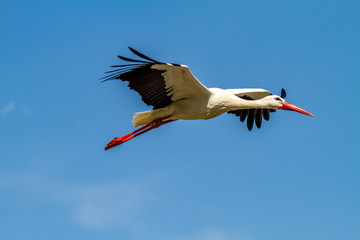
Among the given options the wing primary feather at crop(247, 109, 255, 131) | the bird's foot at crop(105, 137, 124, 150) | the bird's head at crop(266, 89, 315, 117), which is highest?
the wing primary feather at crop(247, 109, 255, 131)

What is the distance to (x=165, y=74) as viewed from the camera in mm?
8266

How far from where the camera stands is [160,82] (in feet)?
27.7

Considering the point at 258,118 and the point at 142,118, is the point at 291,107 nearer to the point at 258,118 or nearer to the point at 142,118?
the point at 258,118

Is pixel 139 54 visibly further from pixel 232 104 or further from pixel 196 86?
pixel 232 104

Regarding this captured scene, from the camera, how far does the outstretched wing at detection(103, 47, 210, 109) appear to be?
26.2 feet

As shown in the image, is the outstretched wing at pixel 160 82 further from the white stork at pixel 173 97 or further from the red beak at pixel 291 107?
the red beak at pixel 291 107

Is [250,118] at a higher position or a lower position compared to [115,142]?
higher

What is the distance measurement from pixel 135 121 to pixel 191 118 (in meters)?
0.86

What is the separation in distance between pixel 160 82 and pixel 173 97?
0.47 metres

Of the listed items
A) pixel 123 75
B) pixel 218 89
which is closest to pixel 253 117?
pixel 218 89

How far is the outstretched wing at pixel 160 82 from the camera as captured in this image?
8.00m

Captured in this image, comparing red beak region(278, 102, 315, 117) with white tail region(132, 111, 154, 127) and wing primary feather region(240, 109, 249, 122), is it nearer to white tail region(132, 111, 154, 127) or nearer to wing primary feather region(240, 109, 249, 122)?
wing primary feather region(240, 109, 249, 122)

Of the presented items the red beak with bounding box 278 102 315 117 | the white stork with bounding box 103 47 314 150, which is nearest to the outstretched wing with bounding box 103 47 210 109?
the white stork with bounding box 103 47 314 150

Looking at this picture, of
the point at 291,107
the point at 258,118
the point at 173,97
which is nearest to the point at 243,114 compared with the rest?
the point at 258,118
